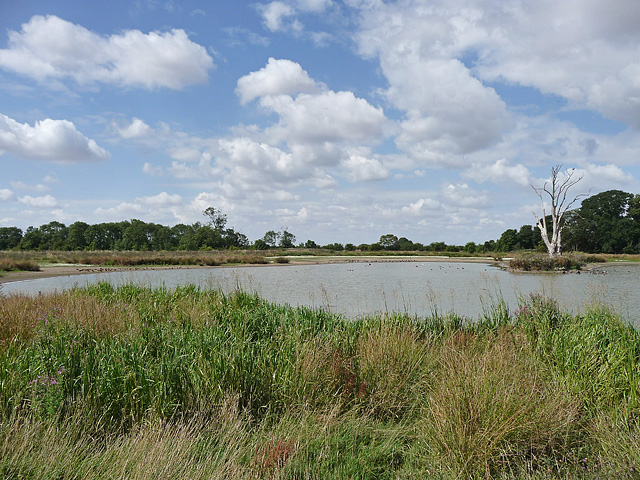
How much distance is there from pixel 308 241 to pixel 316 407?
8148 cm

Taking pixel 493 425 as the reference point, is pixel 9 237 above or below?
above

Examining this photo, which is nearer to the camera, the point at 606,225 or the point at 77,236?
the point at 606,225

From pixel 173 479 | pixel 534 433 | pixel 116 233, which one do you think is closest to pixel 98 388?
pixel 173 479

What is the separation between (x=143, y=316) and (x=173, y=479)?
517 centimetres

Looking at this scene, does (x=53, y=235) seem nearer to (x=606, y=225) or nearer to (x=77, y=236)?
(x=77, y=236)

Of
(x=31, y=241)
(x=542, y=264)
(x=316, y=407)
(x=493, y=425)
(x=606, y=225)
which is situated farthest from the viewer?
(x=31, y=241)

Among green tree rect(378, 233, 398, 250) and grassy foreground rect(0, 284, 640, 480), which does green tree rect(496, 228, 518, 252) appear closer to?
green tree rect(378, 233, 398, 250)

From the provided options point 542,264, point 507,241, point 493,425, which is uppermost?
point 507,241

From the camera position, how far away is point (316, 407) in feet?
14.8

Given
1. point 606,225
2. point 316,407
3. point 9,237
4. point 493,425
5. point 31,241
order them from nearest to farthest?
point 493,425, point 316,407, point 606,225, point 31,241, point 9,237

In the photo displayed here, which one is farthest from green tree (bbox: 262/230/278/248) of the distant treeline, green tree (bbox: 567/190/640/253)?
green tree (bbox: 567/190/640/253)

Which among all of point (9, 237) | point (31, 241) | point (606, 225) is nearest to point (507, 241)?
point (606, 225)

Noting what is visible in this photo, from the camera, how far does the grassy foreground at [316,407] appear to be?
324 centimetres

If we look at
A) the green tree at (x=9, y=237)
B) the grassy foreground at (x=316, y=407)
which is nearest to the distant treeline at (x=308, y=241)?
the green tree at (x=9, y=237)
